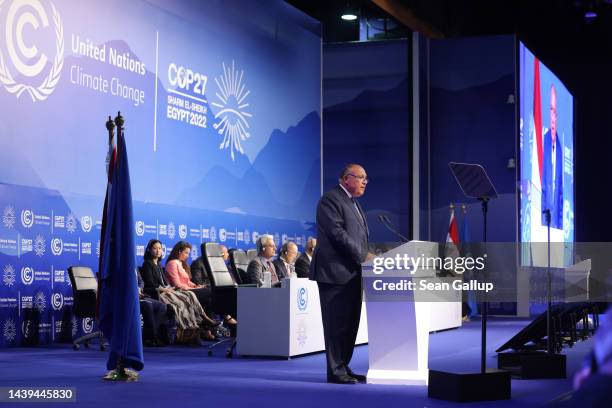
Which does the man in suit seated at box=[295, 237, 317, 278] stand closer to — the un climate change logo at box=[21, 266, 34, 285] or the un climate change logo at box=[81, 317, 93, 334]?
the un climate change logo at box=[81, 317, 93, 334]

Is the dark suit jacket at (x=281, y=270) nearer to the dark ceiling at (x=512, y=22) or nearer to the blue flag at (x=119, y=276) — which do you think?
the blue flag at (x=119, y=276)

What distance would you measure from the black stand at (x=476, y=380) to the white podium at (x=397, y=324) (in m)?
0.59

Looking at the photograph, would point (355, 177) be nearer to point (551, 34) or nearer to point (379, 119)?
point (379, 119)

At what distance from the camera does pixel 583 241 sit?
20453 mm

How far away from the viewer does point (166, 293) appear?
8.92 metres

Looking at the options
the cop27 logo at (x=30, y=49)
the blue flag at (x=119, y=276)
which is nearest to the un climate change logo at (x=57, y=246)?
the cop27 logo at (x=30, y=49)

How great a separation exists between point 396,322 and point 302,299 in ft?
7.23

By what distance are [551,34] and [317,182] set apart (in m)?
7.85

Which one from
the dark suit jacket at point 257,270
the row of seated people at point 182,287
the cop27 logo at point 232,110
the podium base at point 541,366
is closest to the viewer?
the podium base at point 541,366

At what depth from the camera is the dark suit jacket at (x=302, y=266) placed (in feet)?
32.1

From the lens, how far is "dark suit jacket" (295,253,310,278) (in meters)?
9.78

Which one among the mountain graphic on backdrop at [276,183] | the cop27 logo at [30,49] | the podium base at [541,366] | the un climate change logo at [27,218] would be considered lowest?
the podium base at [541,366]

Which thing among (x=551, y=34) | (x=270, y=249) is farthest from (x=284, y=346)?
(x=551, y=34)

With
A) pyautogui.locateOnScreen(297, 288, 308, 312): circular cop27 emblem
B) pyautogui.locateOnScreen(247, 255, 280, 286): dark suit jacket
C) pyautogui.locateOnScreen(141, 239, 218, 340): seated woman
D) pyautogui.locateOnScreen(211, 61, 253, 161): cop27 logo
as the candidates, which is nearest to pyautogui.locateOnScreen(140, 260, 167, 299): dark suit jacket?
pyautogui.locateOnScreen(141, 239, 218, 340): seated woman
